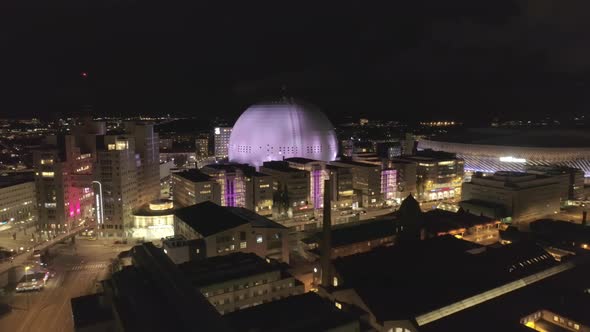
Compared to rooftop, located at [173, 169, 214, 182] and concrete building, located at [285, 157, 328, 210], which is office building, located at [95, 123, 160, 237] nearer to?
rooftop, located at [173, 169, 214, 182]

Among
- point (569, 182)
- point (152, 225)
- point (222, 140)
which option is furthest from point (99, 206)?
point (569, 182)

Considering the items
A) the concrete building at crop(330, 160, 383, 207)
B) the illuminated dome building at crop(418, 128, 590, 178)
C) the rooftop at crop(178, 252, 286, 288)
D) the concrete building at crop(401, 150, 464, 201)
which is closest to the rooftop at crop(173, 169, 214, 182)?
the concrete building at crop(330, 160, 383, 207)

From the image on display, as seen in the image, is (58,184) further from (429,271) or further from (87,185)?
(429,271)

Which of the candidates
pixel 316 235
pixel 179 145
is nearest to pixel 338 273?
pixel 316 235

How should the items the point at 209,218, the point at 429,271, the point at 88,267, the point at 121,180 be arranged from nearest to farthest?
the point at 429,271, the point at 88,267, the point at 209,218, the point at 121,180

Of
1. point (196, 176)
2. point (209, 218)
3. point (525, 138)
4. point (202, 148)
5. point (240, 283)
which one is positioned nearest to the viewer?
point (240, 283)

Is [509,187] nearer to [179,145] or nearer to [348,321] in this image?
[348,321]
